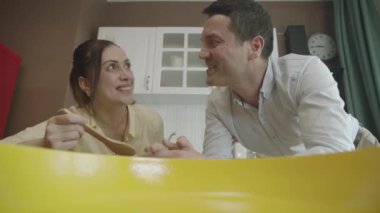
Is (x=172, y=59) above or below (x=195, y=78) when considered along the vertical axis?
above

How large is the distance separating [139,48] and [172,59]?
23 cm

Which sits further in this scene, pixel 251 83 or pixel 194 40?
pixel 194 40

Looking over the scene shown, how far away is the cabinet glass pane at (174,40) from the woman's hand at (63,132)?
63.5 inches

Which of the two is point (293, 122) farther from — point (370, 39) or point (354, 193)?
point (370, 39)

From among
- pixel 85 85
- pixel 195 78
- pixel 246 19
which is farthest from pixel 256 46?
pixel 195 78

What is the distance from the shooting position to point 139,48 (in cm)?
218

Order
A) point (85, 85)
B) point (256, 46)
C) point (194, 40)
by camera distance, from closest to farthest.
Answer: point (256, 46) < point (85, 85) < point (194, 40)

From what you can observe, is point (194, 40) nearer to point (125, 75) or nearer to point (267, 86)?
Result: point (125, 75)

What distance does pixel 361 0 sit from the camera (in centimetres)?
191

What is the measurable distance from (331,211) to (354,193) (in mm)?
26

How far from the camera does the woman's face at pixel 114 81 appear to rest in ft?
3.66

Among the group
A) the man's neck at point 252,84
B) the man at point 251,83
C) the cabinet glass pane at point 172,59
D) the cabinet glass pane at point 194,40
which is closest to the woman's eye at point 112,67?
the man at point 251,83

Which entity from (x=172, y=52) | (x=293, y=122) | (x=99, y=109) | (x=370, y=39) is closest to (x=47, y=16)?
(x=172, y=52)

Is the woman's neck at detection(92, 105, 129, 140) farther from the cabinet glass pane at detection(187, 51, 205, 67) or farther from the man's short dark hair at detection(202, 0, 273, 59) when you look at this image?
the cabinet glass pane at detection(187, 51, 205, 67)
